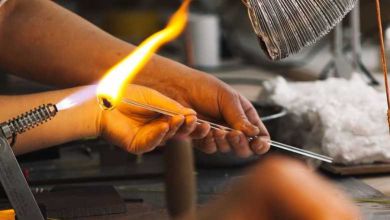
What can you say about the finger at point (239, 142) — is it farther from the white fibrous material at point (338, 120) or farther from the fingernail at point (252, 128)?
the white fibrous material at point (338, 120)

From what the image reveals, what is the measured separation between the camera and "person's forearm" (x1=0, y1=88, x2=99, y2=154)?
0.92 m

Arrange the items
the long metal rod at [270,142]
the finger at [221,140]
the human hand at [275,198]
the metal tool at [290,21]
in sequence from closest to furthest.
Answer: the human hand at [275,198] < the metal tool at [290,21] < the long metal rod at [270,142] < the finger at [221,140]

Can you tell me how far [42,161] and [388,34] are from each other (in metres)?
1.02

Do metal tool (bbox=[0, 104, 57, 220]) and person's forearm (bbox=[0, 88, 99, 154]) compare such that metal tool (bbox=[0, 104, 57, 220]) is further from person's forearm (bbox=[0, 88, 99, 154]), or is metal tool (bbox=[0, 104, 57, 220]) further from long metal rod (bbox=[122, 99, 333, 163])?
person's forearm (bbox=[0, 88, 99, 154])

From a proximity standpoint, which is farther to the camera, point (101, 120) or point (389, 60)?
point (389, 60)

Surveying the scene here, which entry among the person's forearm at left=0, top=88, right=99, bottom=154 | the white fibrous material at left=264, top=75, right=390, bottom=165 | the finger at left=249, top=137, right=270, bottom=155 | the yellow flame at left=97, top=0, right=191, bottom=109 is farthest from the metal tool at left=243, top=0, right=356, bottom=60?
the white fibrous material at left=264, top=75, right=390, bottom=165

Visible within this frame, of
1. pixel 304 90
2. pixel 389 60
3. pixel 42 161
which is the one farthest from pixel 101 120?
pixel 389 60

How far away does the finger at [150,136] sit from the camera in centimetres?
83

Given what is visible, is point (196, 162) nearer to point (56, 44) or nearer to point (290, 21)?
point (56, 44)

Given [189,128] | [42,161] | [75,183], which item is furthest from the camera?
[42,161]

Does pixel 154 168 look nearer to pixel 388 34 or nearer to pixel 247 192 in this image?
pixel 247 192

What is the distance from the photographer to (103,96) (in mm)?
687

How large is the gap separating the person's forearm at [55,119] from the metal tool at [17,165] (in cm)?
22

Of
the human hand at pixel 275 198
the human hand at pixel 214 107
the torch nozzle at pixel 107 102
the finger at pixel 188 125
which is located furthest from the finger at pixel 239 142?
the human hand at pixel 275 198
